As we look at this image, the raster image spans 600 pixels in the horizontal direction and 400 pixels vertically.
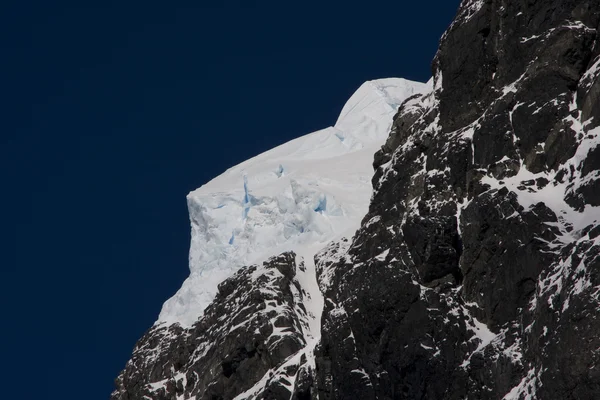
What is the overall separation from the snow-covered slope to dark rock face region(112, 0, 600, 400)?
29.8m

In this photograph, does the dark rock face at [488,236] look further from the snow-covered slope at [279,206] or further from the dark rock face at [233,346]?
the snow-covered slope at [279,206]

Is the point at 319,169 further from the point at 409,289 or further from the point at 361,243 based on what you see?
Result: the point at 409,289

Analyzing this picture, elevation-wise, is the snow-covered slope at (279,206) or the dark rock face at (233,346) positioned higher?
the snow-covered slope at (279,206)

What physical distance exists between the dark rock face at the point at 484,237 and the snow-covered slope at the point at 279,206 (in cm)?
2978

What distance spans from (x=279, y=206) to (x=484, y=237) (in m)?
63.3

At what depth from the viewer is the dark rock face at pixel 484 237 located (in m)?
62.7

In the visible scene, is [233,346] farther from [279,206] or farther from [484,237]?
[279,206]

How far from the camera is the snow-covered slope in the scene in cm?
12631

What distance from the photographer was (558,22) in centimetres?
7575

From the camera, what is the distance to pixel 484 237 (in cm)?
7144

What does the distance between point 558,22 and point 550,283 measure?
68.0ft

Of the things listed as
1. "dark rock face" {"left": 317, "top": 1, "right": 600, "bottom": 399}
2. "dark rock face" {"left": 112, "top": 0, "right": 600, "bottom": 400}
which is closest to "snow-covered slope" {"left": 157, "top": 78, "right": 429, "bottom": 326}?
"dark rock face" {"left": 112, "top": 0, "right": 600, "bottom": 400}

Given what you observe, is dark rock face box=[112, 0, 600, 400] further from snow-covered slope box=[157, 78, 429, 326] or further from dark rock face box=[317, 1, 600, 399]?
snow-covered slope box=[157, 78, 429, 326]

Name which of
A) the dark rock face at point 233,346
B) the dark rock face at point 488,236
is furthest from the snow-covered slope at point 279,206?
the dark rock face at point 488,236
